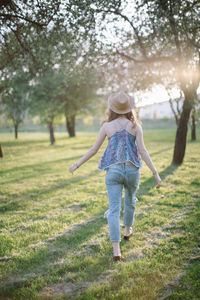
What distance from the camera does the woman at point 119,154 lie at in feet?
12.1

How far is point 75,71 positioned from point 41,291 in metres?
8.03

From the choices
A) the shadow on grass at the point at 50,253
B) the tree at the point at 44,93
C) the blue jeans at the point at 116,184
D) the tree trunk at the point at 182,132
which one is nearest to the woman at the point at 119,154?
the blue jeans at the point at 116,184

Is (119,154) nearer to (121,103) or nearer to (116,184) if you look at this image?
(116,184)

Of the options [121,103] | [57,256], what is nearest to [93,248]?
[57,256]

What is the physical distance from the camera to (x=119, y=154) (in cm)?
368

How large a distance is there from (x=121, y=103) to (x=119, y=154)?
80 cm

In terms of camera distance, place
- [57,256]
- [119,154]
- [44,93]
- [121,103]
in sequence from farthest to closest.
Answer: [44,93], [57,256], [121,103], [119,154]

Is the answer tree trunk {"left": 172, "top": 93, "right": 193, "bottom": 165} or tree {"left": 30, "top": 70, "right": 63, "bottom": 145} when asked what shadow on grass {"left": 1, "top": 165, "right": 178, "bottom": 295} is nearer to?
tree trunk {"left": 172, "top": 93, "right": 193, "bottom": 165}

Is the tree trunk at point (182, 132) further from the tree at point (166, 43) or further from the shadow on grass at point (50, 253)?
the shadow on grass at point (50, 253)

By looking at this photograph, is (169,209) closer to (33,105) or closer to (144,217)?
(144,217)

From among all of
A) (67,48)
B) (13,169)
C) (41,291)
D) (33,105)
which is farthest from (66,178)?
(33,105)

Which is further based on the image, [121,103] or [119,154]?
[121,103]

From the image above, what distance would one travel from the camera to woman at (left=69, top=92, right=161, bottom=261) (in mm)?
3674

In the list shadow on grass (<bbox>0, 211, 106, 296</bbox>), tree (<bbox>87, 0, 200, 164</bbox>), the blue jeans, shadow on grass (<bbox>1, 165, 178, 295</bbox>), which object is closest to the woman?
the blue jeans
